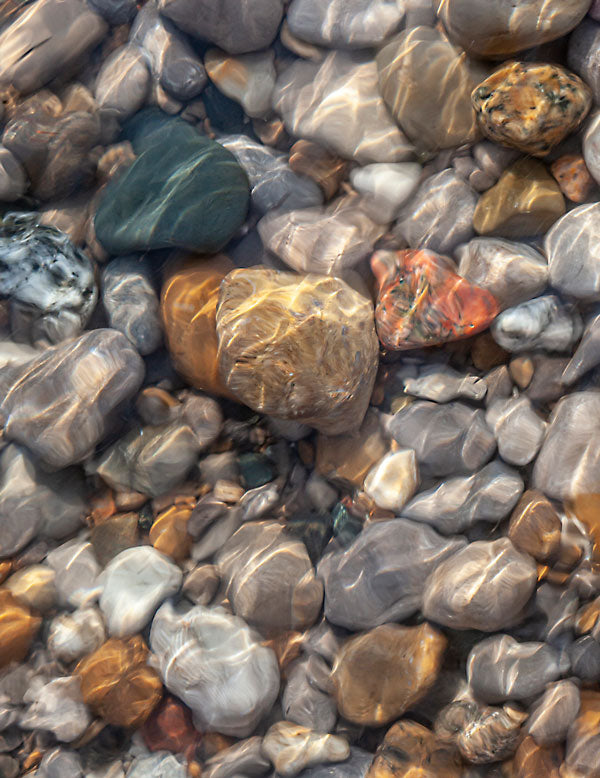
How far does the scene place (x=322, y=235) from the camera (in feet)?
12.4

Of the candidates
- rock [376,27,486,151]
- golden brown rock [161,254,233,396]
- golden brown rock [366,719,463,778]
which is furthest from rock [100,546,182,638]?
rock [376,27,486,151]

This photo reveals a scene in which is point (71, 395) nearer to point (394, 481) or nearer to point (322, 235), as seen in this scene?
point (322, 235)

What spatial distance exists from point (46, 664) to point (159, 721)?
74 centimetres

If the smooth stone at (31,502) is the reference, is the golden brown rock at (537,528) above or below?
below

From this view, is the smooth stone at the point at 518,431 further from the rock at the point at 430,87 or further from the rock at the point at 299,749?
the rock at the point at 299,749

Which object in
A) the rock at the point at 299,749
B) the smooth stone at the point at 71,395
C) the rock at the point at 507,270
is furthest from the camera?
the smooth stone at the point at 71,395

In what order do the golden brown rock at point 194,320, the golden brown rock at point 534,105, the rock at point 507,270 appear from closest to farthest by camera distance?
the golden brown rock at point 534,105 → the rock at point 507,270 → the golden brown rock at point 194,320

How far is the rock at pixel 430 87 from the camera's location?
11.8 ft

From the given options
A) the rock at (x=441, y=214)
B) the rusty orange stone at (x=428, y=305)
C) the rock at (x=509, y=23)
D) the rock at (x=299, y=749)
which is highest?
the rock at (x=509, y=23)

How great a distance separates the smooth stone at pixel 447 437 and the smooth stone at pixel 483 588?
0.47 metres

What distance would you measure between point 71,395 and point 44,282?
Answer: 81 centimetres

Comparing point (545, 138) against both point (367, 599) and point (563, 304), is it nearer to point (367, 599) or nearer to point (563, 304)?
point (563, 304)

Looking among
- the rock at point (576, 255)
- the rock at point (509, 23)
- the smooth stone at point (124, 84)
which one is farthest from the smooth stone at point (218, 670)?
the rock at point (509, 23)

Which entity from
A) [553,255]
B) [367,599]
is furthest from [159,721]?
[553,255]
